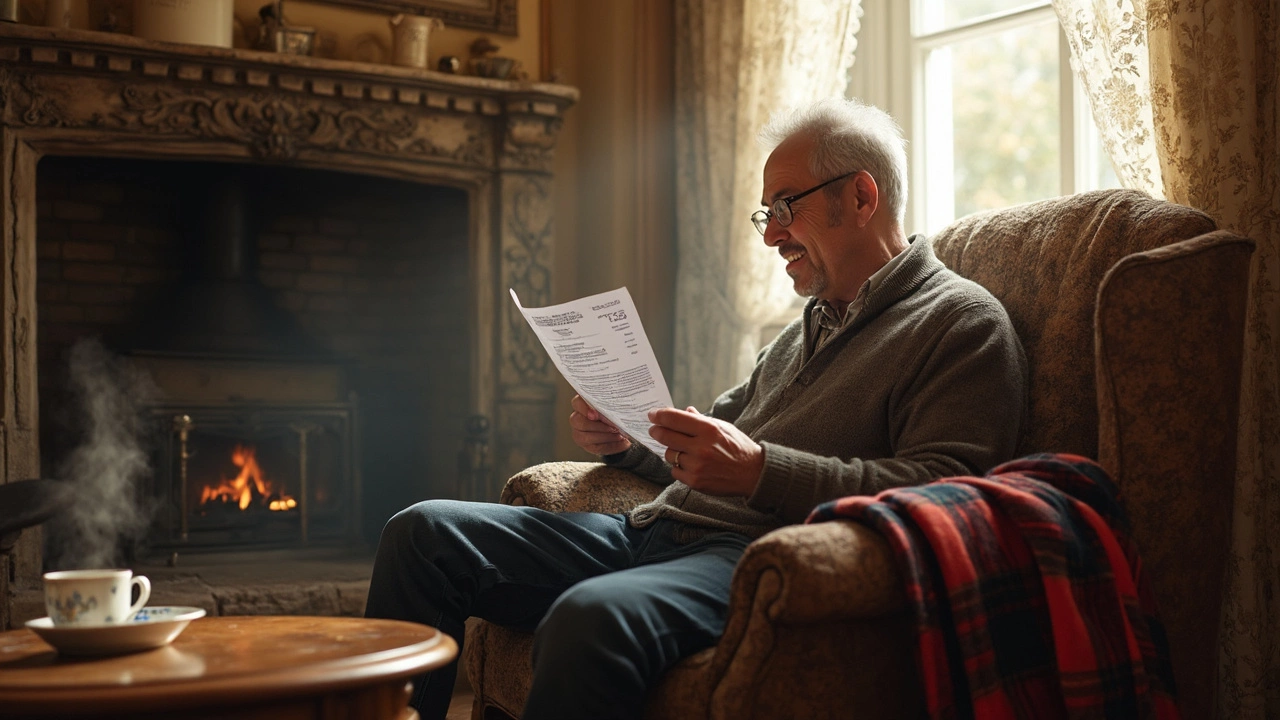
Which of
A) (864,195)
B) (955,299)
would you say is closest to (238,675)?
(955,299)

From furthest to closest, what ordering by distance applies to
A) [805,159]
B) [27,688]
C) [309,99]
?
[309,99] < [805,159] < [27,688]

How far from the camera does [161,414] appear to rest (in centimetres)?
325

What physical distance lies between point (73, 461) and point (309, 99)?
1.29 metres

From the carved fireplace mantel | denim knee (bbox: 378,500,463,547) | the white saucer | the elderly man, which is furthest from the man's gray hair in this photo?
the carved fireplace mantel

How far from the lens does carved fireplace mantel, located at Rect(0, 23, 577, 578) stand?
2.87 m

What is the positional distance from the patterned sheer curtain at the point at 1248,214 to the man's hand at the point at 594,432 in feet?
3.23

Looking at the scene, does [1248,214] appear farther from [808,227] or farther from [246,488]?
[246,488]

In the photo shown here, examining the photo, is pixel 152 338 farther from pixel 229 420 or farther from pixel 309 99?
pixel 309 99

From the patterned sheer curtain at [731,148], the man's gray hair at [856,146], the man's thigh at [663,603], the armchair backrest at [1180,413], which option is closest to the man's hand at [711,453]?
the man's thigh at [663,603]

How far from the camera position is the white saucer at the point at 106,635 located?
3.76ft

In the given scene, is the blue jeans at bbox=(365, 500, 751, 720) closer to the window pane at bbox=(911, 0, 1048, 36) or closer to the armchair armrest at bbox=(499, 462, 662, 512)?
the armchair armrest at bbox=(499, 462, 662, 512)

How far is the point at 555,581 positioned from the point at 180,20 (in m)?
2.12

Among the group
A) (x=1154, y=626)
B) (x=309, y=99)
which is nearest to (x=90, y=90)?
(x=309, y=99)

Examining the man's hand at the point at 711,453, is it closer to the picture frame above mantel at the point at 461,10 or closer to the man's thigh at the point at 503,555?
the man's thigh at the point at 503,555
